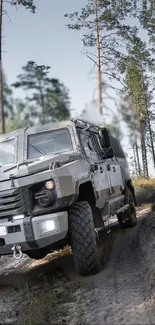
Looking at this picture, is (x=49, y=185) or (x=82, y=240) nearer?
(x=49, y=185)

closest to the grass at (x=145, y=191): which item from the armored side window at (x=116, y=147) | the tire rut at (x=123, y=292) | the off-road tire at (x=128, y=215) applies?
the armored side window at (x=116, y=147)

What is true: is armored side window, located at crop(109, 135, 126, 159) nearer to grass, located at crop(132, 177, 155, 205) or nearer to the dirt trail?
the dirt trail

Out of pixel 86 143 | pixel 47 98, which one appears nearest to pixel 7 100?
pixel 47 98

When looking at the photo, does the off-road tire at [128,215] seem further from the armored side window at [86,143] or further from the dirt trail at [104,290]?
the armored side window at [86,143]

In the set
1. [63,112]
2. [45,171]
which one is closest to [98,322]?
[45,171]

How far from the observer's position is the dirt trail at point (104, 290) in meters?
4.27

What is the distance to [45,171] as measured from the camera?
5172 millimetres

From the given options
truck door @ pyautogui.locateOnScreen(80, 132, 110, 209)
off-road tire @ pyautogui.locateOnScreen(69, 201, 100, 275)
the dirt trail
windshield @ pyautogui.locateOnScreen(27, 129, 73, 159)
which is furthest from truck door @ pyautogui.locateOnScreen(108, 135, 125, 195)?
off-road tire @ pyautogui.locateOnScreen(69, 201, 100, 275)

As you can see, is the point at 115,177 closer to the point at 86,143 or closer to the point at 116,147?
the point at 86,143

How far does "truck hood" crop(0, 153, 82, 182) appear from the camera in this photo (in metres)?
5.22

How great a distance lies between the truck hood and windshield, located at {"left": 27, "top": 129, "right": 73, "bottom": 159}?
1.48ft

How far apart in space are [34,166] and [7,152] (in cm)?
137

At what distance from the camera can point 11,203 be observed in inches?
203

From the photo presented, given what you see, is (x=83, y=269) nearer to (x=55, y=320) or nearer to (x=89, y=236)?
(x=89, y=236)
